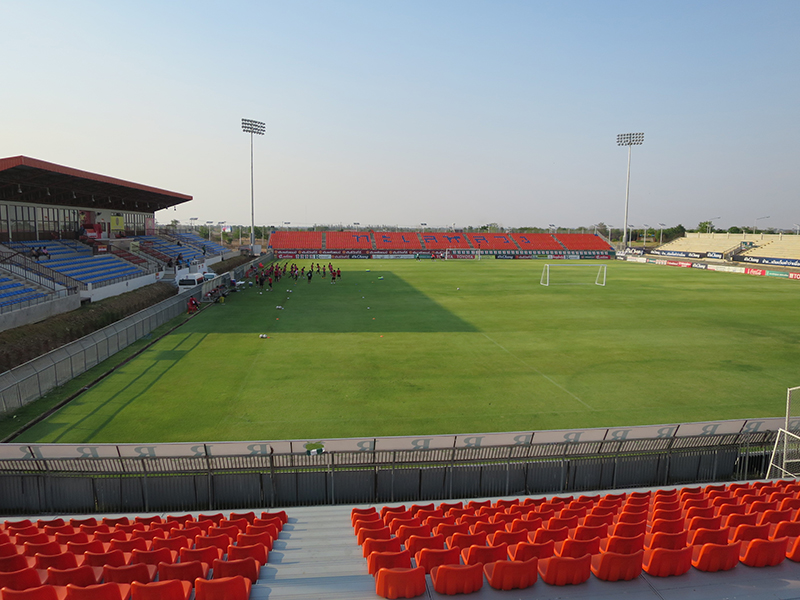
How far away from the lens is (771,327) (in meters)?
28.5

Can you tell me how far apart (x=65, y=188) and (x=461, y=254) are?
2580 inches

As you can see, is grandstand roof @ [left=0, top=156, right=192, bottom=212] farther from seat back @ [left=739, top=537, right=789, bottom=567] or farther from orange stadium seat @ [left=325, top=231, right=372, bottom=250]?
orange stadium seat @ [left=325, top=231, right=372, bottom=250]

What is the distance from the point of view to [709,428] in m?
11.7

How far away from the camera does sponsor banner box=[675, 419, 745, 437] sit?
11.5 m

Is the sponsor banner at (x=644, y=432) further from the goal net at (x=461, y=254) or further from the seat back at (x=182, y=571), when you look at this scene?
the goal net at (x=461, y=254)

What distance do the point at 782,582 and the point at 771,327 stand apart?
29.4 meters

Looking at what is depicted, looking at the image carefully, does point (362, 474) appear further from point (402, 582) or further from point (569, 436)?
point (402, 582)


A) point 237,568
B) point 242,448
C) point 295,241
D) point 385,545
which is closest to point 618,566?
point 385,545

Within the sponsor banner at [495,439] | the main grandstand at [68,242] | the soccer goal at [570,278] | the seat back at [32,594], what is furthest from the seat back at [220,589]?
the soccer goal at [570,278]

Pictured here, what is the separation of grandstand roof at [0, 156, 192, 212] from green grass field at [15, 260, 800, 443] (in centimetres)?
1094

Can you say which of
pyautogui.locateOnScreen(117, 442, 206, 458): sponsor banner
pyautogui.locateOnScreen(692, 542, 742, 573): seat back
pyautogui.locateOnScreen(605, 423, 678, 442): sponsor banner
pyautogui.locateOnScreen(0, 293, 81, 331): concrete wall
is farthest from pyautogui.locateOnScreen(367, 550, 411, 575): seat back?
pyautogui.locateOnScreen(0, 293, 81, 331): concrete wall

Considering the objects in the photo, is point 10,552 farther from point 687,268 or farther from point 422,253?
point 422,253

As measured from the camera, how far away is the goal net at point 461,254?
84.8 metres

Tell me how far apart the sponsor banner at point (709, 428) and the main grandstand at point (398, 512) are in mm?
45
